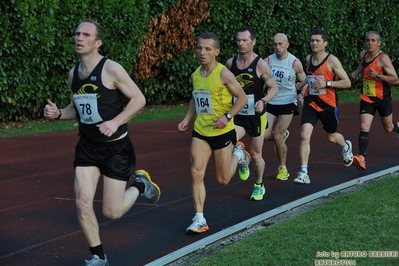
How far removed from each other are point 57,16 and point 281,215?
34.1 feet

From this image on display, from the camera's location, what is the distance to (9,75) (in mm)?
16969

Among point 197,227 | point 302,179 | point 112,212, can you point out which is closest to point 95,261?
point 112,212

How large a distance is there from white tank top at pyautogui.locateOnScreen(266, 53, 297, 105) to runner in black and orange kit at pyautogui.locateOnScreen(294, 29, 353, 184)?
0.22 metres

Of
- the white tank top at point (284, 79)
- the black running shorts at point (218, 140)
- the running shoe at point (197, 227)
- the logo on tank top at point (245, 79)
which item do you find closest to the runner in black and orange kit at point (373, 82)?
the white tank top at point (284, 79)

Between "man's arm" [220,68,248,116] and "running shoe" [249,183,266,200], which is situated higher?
"man's arm" [220,68,248,116]

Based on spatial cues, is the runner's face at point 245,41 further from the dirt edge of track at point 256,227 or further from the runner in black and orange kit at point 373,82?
the runner in black and orange kit at point 373,82

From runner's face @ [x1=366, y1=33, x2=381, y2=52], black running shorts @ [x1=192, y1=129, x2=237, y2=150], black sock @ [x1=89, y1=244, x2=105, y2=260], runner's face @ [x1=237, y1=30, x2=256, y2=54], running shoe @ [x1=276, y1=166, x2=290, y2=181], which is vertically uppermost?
runner's face @ [x1=237, y1=30, x2=256, y2=54]

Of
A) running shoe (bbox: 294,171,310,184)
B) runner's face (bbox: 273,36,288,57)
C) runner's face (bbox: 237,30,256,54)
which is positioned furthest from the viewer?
runner's face (bbox: 273,36,288,57)

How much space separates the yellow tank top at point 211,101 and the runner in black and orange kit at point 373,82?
4.36 meters

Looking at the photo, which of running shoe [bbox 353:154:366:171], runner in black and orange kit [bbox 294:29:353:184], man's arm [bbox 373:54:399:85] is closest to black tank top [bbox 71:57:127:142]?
runner in black and orange kit [bbox 294:29:353:184]

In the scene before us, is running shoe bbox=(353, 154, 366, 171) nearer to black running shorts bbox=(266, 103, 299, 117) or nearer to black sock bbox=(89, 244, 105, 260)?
black running shorts bbox=(266, 103, 299, 117)

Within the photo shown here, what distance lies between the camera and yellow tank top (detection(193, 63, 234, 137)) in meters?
8.38

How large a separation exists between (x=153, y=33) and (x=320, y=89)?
33.6 feet

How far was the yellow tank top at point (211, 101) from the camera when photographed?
27.5ft
